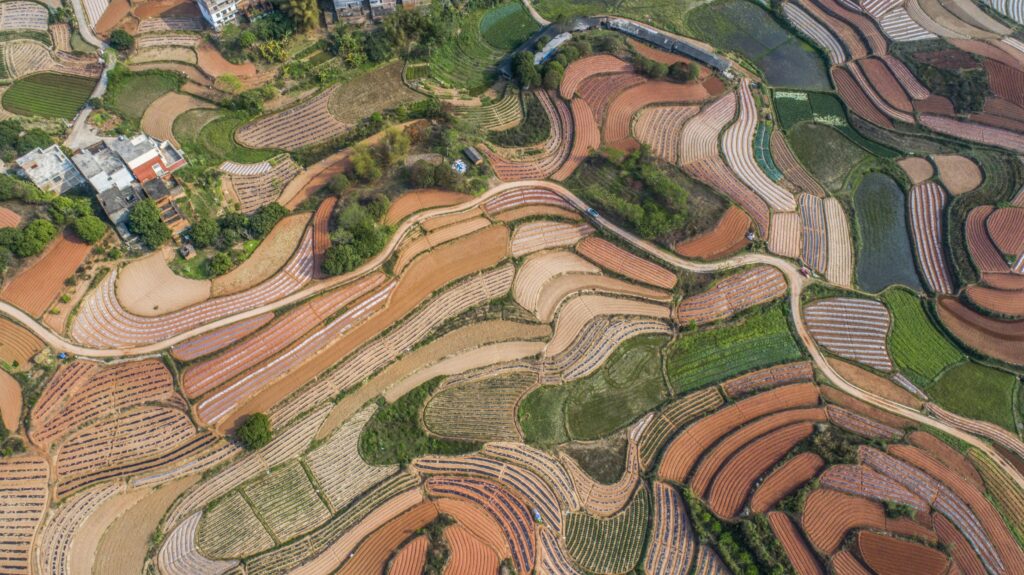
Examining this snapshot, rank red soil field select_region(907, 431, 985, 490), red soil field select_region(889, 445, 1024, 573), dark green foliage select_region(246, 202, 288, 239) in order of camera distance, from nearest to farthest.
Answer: red soil field select_region(889, 445, 1024, 573)
red soil field select_region(907, 431, 985, 490)
dark green foliage select_region(246, 202, 288, 239)

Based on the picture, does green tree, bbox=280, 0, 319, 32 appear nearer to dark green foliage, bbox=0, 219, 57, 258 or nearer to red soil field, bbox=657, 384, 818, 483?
dark green foliage, bbox=0, 219, 57, 258

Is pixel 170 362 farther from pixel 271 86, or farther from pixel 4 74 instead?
pixel 4 74

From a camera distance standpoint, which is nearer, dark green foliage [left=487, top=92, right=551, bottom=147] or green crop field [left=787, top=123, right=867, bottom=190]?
dark green foliage [left=487, top=92, right=551, bottom=147]

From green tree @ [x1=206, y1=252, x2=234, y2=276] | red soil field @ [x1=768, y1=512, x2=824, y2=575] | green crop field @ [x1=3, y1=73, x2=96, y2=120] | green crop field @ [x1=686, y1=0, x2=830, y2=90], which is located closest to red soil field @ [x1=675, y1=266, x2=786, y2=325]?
red soil field @ [x1=768, y1=512, x2=824, y2=575]

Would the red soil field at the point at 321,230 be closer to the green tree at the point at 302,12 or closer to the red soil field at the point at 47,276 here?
the red soil field at the point at 47,276

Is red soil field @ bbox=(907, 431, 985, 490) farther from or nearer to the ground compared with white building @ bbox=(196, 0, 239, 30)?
nearer to the ground

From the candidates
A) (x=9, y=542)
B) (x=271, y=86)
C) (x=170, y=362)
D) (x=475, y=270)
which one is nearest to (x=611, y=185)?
(x=475, y=270)

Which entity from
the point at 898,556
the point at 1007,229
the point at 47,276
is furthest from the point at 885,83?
the point at 47,276
